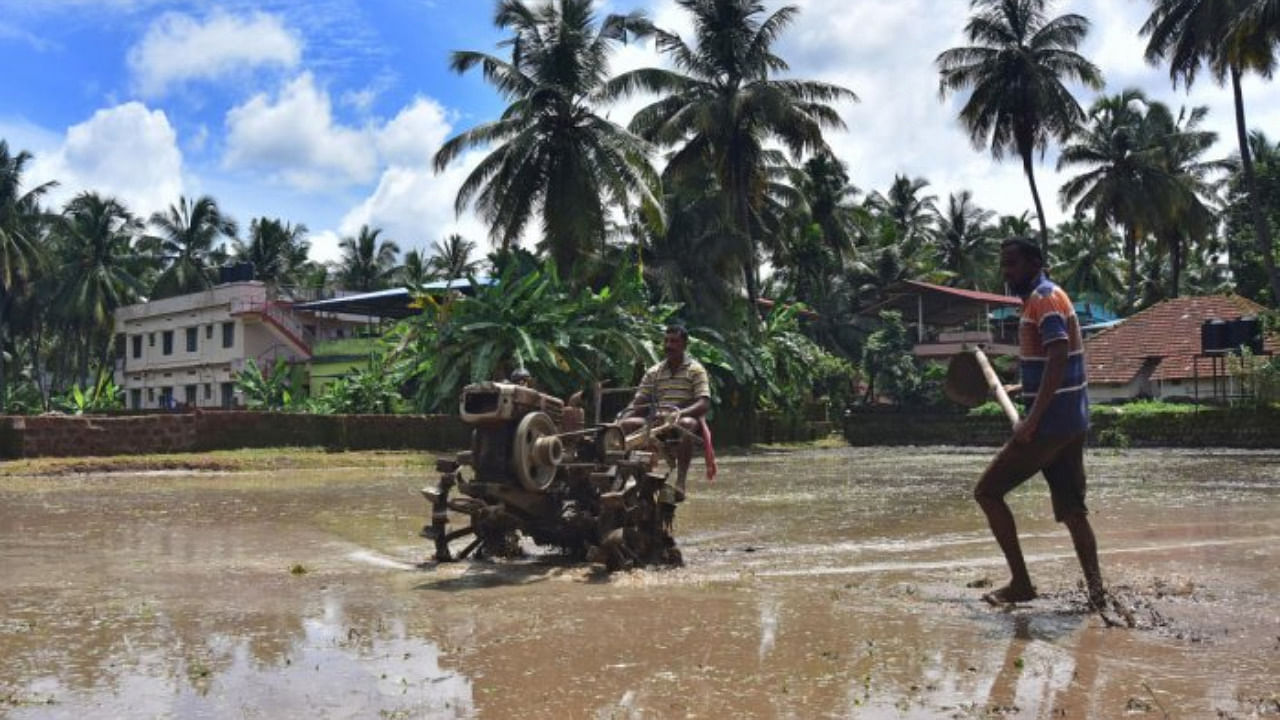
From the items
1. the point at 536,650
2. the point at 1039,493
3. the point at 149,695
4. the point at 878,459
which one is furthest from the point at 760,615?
the point at 878,459

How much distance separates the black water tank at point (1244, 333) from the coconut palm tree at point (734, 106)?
13.7m

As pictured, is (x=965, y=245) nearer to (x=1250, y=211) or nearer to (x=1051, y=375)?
(x=1250, y=211)

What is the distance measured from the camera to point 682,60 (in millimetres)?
36938

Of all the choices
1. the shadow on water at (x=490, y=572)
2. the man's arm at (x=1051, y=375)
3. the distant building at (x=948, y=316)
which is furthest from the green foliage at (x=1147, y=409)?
the man's arm at (x=1051, y=375)

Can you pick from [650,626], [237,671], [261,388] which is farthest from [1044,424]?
[261,388]

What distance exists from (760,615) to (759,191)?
33.8m

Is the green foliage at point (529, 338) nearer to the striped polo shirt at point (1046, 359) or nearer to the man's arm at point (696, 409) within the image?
the man's arm at point (696, 409)

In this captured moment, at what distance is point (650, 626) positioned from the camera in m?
5.46

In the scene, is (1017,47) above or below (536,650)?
above

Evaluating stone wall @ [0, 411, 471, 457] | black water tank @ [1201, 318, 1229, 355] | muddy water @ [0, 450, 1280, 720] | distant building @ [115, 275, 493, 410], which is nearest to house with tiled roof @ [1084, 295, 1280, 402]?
black water tank @ [1201, 318, 1229, 355]

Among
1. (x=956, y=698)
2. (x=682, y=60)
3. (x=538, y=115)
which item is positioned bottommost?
(x=956, y=698)

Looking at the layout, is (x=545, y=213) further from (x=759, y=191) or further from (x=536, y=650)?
(x=536, y=650)

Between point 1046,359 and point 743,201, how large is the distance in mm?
32127

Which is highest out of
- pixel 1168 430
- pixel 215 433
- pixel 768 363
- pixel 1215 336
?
pixel 1215 336
